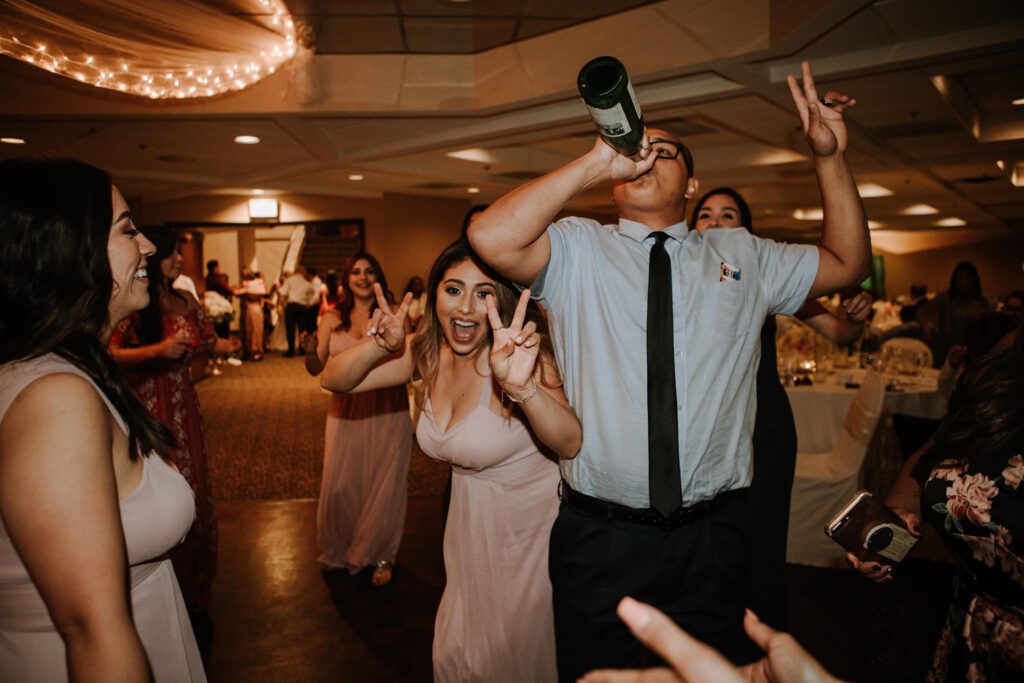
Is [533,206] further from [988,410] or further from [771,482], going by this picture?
[771,482]

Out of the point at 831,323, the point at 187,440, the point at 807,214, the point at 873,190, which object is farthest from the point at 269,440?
the point at 807,214

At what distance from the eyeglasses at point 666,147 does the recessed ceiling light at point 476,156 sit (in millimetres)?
7458

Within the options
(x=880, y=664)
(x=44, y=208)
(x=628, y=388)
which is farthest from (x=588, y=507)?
(x=880, y=664)

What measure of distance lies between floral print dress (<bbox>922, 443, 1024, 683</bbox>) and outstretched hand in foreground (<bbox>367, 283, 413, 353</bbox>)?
5.10ft

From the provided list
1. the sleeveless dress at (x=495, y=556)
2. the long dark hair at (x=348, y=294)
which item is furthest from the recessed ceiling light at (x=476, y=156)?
the sleeveless dress at (x=495, y=556)

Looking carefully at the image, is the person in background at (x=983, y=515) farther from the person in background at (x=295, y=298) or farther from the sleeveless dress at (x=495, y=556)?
the person in background at (x=295, y=298)

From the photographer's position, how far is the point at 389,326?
88.0 inches

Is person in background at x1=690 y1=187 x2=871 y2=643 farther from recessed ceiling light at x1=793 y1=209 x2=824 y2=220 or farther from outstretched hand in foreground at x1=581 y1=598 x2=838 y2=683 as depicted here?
recessed ceiling light at x1=793 y1=209 x2=824 y2=220

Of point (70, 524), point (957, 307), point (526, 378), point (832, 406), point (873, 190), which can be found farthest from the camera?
point (873, 190)

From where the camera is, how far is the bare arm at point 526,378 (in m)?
1.49

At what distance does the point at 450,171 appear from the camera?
9945 millimetres

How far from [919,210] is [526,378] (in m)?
15.0

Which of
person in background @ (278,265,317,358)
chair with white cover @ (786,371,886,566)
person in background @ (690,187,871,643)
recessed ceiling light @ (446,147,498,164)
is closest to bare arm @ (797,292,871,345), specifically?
person in background @ (690,187,871,643)

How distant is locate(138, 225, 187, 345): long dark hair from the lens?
3.13m
